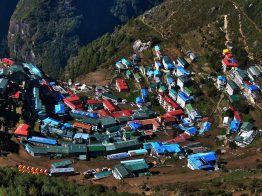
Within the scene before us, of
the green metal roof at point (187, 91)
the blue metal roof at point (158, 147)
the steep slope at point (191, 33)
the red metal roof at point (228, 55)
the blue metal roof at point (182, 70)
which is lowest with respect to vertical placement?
the blue metal roof at point (158, 147)

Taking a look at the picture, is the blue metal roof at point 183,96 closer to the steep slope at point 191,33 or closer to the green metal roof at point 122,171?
the steep slope at point 191,33

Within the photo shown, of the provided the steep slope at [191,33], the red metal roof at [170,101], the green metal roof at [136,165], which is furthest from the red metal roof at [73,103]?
the steep slope at [191,33]

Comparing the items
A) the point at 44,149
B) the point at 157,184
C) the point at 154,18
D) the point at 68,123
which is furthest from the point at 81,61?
the point at 157,184

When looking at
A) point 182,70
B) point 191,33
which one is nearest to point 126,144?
point 182,70

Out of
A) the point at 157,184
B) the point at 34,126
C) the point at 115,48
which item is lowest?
the point at 157,184

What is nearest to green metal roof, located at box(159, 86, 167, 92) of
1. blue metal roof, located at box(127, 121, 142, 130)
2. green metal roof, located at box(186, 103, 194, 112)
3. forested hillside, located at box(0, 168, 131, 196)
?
green metal roof, located at box(186, 103, 194, 112)

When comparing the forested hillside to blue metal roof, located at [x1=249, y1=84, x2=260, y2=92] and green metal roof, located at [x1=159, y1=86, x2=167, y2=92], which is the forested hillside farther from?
green metal roof, located at [x1=159, y1=86, x2=167, y2=92]

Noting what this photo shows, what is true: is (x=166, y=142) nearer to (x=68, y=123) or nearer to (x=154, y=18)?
(x=68, y=123)
